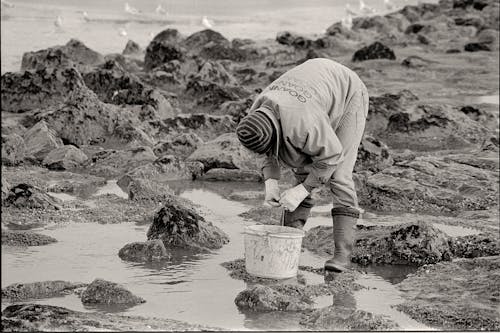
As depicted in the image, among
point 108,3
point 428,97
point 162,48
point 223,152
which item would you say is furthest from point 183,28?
point 223,152

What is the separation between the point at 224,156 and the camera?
32.7ft

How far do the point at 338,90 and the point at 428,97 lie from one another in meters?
10.3

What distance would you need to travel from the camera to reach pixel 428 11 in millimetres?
32688

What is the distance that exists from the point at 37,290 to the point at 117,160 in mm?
4603

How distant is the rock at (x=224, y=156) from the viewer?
9.91 m

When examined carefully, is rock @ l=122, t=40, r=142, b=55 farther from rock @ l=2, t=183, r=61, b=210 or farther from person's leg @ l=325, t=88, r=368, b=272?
person's leg @ l=325, t=88, r=368, b=272

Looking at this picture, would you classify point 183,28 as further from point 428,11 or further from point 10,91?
point 10,91

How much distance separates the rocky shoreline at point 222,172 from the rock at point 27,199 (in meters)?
0.01

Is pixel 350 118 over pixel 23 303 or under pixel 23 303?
over

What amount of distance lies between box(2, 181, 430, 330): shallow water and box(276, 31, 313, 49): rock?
50.4ft

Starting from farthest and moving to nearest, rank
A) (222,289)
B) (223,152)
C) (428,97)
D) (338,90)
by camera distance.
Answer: (428,97) → (223,152) → (338,90) → (222,289)

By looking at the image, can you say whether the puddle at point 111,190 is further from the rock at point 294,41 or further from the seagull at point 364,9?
the seagull at point 364,9

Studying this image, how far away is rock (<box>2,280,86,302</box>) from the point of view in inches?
211

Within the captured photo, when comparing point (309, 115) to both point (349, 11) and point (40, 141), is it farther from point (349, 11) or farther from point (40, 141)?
point (349, 11)
